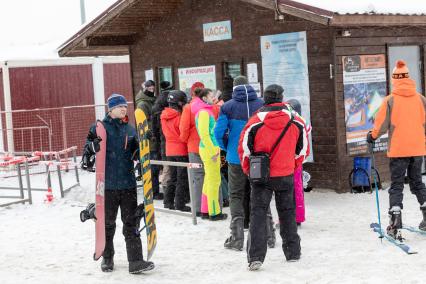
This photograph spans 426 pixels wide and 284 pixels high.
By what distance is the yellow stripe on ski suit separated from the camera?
9.17 metres

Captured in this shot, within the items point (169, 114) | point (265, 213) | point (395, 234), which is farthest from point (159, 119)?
point (395, 234)

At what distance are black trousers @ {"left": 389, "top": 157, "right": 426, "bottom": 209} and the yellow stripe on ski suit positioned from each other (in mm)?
2321

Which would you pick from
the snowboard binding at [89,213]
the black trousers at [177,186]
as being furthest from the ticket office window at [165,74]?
the snowboard binding at [89,213]

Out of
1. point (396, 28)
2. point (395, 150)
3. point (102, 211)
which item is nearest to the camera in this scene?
point (102, 211)

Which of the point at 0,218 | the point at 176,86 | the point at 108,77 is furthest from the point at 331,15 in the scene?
the point at 108,77

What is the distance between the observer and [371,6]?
10789 mm

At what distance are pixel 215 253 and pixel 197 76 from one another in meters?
5.94

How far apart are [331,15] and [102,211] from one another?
460cm

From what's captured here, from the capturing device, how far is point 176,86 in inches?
542

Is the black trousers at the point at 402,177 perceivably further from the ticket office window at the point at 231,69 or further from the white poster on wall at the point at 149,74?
the white poster on wall at the point at 149,74

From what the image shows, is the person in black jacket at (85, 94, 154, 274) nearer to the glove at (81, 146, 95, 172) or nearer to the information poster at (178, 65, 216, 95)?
the glove at (81, 146, 95, 172)

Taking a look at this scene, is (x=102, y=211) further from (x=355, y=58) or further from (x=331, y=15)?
(x=355, y=58)

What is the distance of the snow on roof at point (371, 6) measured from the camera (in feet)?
34.0

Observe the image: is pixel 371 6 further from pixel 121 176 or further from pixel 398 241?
pixel 121 176
